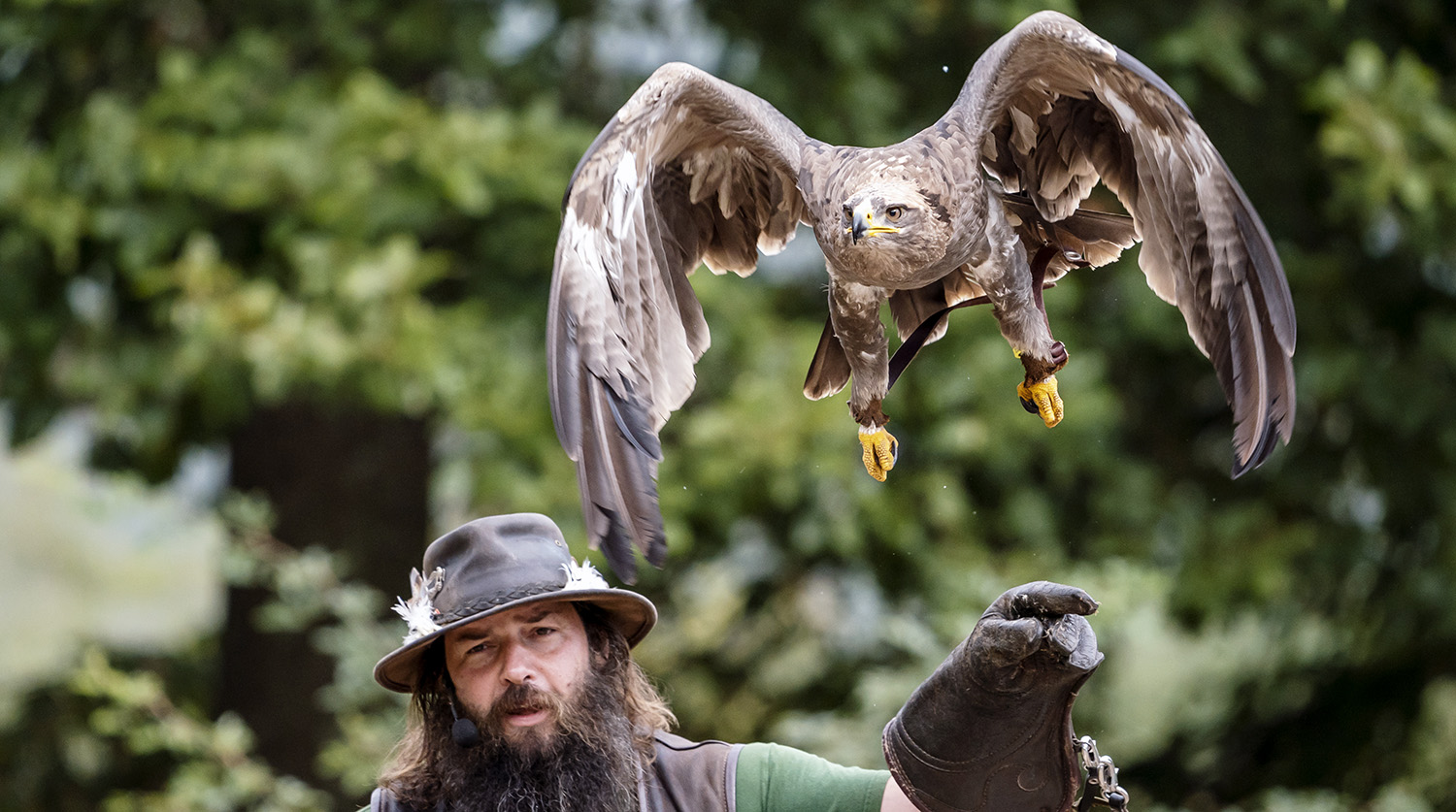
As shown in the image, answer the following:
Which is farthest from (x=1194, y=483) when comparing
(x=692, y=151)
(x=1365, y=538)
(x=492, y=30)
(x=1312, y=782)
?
(x=692, y=151)

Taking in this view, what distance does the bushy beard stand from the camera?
264cm

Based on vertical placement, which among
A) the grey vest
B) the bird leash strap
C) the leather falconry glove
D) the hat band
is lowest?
the bird leash strap

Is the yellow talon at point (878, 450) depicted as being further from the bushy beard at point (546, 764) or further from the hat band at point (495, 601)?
the bushy beard at point (546, 764)

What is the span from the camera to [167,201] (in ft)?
15.5

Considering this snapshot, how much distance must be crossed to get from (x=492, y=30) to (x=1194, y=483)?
295 centimetres

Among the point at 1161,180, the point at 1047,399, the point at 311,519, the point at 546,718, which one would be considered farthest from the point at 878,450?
the point at 311,519

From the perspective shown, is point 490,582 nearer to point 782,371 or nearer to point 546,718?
point 546,718

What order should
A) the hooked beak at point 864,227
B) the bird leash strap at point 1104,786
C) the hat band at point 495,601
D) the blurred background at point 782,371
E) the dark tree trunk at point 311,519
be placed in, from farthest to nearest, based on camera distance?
1. the dark tree trunk at point 311,519
2. the blurred background at point 782,371
3. the hat band at point 495,601
4. the bird leash strap at point 1104,786
5. the hooked beak at point 864,227

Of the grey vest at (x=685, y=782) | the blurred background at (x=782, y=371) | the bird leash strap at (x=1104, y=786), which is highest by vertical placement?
the blurred background at (x=782, y=371)

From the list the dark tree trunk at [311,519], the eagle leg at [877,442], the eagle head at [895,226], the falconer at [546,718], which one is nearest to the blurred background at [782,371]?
the dark tree trunk at [311,519]

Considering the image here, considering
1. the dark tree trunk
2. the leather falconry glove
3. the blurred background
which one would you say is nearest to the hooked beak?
the leather falconry glove

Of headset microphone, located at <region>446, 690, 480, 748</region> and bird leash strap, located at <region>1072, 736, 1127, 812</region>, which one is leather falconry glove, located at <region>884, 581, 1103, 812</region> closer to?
bird leash strap, located at <region>1072, 736, 1127, 812</region>

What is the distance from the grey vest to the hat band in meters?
0.37

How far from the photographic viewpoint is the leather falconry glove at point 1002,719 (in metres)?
2.16
